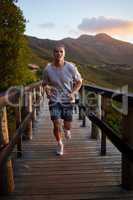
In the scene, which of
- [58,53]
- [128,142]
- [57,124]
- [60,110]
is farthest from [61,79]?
[128,142]

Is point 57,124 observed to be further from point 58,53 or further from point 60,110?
point 58,53

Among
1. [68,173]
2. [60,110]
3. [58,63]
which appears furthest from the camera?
[60,110]

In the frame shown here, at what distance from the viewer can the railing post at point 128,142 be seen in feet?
17.6

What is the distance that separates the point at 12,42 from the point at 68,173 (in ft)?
45.0

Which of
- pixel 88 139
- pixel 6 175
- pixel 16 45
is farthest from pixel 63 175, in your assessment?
pixel 16 45

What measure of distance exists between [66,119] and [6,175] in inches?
89.0

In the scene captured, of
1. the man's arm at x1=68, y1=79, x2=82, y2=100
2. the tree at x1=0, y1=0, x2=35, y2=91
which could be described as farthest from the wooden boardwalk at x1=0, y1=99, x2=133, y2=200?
the tree at x1=0, y1=0, x2=35, y2=91

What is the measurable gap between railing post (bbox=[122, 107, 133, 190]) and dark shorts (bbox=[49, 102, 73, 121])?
1.87 m

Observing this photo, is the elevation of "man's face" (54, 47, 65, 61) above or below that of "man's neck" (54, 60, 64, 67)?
above

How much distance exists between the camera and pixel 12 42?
19484 mm

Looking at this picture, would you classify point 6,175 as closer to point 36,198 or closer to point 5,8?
point 36,198

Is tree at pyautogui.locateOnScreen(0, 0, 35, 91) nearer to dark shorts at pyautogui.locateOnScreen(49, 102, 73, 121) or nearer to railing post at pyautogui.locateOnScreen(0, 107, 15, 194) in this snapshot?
dark shorts at pyautogui.locateOnScreen(49, 102, 73, 121)

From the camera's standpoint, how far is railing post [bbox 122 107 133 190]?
5367mm

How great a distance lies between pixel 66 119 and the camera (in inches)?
296
